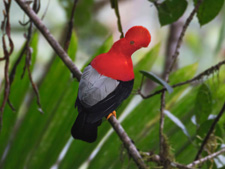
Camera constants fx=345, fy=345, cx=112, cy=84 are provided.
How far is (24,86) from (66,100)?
23 centimetres

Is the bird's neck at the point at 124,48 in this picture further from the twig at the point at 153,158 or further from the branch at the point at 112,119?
the twig at the point at 153,158

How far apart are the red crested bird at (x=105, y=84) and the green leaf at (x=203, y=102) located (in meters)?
0.63

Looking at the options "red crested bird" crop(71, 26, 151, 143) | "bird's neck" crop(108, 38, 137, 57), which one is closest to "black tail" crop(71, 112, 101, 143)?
"red crested bird" crop(71, 26, 151, 143)

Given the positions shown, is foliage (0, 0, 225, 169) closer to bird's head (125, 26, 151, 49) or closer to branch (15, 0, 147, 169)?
branch (15, 0, 147, 169)

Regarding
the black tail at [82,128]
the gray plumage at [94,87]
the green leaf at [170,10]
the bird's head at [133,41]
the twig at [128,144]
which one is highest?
the bird's head at [133,41]

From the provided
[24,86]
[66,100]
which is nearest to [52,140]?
[66,100]

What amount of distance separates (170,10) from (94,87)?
0.66 meters

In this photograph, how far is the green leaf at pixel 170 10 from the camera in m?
1.11

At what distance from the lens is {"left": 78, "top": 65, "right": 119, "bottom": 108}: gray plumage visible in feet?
1.74

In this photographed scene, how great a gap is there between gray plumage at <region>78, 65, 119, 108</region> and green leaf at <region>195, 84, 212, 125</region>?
671 mm

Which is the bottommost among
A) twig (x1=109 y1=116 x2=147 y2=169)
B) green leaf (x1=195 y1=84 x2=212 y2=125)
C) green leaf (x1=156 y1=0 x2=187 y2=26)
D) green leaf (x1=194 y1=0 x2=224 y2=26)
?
green leaf (x1=195 y1=84 x2=212 y2=125)

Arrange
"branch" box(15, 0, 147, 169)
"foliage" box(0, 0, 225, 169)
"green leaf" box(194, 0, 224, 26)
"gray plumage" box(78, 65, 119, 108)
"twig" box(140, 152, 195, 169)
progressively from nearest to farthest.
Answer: "gray plumage" box(78, 65, 119, 108)
"branch" box(15, 0, 147, 169)
"twig" box(140, 152, 195, 169)
"green leaf" box(194, 0, 224, 26)
"foliage" box(0, 0, 225, 169)

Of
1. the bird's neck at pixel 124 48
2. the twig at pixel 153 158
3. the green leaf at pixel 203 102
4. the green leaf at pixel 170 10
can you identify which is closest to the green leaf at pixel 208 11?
the green leaf at pixel 170 10

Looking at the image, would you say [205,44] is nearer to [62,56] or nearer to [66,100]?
[66,100]
